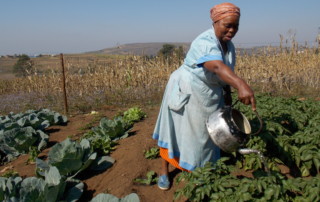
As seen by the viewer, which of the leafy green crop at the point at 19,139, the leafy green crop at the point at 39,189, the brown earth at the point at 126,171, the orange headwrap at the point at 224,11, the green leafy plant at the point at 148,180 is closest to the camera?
the orange headwrap at the point at 224,11

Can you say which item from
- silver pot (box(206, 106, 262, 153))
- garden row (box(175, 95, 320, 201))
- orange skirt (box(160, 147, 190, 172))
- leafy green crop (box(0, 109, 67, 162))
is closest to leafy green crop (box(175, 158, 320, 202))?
garden row (box(175, 95, 320, 201))

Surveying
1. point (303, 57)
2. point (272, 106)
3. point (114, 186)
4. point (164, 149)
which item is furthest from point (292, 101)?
point (303, 57)

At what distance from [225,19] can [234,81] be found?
459mm

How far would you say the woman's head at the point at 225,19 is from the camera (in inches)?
73.3

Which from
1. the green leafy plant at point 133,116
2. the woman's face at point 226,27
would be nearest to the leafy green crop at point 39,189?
the woman's face at point 226,27

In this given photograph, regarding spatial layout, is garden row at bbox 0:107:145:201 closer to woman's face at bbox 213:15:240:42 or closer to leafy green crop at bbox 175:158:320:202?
leafy green crop at bbox 175:158:320:202

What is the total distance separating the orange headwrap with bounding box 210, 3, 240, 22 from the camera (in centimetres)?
186

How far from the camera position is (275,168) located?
8.73 feet

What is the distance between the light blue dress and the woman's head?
0.20 ft

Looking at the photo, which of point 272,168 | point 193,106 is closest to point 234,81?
point 193,106

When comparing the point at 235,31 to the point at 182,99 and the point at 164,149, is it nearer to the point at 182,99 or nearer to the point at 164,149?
the point at 182,99

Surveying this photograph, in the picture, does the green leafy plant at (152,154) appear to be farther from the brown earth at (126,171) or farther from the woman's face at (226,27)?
the woman's face at (226,27)

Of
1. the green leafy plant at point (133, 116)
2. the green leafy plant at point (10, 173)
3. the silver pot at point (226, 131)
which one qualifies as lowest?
the green leafy plant at point (10, 173)

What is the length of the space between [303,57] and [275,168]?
8.15 m
